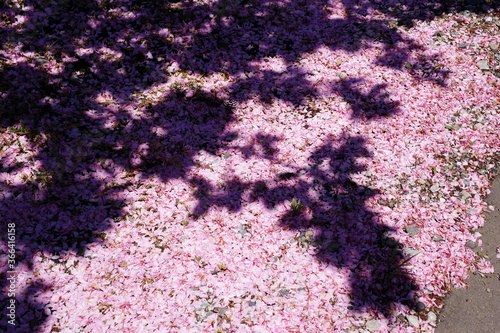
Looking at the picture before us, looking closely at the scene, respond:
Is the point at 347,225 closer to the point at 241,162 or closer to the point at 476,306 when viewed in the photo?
the point at 476,306

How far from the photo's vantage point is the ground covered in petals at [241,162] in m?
4.54

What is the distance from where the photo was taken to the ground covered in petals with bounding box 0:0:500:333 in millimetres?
4539

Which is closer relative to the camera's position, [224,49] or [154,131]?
[154,131]

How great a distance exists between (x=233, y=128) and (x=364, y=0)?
18.0 ft

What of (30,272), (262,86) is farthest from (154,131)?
(30,272)

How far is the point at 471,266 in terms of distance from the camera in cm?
488

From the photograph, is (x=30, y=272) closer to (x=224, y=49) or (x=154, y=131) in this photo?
(x=154, y=131)

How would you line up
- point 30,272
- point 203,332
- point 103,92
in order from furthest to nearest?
1. point 103,92
2. point 30,272
3. point 203,332

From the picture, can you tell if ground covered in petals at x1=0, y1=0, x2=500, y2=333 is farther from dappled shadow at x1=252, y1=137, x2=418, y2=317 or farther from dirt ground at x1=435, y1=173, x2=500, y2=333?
dirt ground at x1=435, y1=173, x2=500, y2=333

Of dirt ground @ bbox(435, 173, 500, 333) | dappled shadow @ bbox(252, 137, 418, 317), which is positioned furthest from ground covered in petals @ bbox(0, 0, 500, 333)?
dirt ground @ bbox(435, 173, 500, 333)

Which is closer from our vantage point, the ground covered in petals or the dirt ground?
the dirt ground

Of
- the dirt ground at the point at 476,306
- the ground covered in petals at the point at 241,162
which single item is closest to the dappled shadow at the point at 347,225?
the ground covered in petals at the point at 241,162

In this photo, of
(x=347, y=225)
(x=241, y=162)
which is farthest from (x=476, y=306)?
(x=241, y=162)

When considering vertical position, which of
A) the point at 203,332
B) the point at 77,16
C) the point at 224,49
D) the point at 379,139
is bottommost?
the point at 203,332
